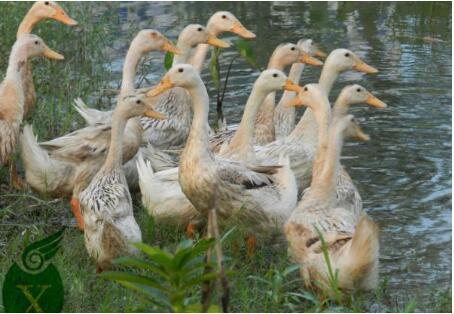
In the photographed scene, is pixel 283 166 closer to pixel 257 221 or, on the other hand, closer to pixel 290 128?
pixel 257 221

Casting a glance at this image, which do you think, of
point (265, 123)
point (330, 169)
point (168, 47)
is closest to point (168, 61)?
point (168, 47)

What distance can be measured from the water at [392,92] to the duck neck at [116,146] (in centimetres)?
188

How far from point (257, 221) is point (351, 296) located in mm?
1452

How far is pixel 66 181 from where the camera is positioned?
7.89 metres

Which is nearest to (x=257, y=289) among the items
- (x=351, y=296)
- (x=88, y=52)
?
(x=351, y=296)

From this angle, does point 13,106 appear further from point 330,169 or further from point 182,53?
point 330,169

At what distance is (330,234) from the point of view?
5980 millimetres

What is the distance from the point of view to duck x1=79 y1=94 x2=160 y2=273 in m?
6.33

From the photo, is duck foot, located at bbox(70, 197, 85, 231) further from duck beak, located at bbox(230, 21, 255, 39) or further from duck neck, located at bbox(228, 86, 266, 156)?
duck beak, located at bbox(230, 21, 255, 39)

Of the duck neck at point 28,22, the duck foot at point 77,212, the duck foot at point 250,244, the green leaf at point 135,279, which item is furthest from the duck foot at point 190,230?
the green leaf at point 135,279

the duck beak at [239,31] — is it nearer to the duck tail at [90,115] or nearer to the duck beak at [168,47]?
the duck beak at [168,47]

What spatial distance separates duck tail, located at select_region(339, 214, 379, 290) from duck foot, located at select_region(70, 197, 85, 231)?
8.12 ft

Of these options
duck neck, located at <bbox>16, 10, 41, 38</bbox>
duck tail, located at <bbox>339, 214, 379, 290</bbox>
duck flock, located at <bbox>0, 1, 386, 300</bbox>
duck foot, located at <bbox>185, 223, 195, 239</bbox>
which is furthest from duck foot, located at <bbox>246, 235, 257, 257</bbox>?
duck neck, located at <bbox>16, 10, 41, 38</bbox>

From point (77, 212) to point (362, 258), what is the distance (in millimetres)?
2863
